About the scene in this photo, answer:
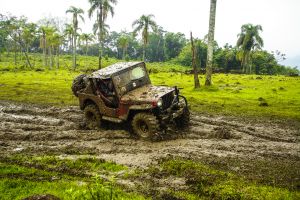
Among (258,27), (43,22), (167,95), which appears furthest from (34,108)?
(43,22)

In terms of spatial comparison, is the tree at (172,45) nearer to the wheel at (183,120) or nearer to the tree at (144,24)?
the tree at (144,24)

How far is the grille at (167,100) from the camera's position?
11.0m

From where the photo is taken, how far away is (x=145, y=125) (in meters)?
10.9

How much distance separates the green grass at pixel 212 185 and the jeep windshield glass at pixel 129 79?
401 centimetres

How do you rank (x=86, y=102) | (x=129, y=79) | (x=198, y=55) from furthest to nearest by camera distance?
(x=198, y=55), (x=86, y=102), (x=129, y=79)

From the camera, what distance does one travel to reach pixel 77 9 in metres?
52.8

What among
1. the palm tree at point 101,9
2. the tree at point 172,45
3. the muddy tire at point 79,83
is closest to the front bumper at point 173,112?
the muddy tire at point 79,83

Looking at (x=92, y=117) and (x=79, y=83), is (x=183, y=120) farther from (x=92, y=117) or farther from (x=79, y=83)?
(x=79, y=83)

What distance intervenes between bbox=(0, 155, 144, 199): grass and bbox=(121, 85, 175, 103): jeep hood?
9.24 feet

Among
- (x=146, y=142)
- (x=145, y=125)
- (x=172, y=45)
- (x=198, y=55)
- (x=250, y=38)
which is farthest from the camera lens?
(x=172, y=45)

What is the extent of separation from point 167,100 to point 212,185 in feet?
14.7

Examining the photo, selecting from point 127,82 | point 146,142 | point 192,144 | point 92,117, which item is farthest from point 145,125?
point 92,117

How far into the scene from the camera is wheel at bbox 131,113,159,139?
10.5m

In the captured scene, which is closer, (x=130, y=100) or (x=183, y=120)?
(x=130, y=100)
